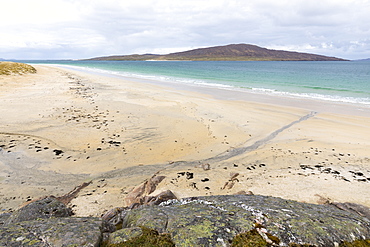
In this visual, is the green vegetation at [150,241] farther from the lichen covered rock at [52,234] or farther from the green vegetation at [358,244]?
the green vegetation at [358,244]

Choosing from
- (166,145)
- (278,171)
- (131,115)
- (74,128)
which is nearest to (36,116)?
(74,128)

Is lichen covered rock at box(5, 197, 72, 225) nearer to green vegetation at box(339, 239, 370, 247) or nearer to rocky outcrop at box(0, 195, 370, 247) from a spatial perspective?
rocky outcrop at box(0, 195, 370, 247)

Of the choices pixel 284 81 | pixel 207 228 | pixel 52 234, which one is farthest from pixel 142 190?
pixel 284 81

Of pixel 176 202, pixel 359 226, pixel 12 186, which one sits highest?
pixel 359 226

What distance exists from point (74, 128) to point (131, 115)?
388cm

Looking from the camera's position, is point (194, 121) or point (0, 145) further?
point (194, 121)

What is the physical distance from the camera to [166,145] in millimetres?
10234

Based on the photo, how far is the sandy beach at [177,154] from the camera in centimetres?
673

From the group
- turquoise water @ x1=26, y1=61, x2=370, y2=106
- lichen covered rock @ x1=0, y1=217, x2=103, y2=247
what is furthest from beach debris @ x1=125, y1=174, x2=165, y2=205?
turquoise water @ x1=26, y1=61, x2=370, y2=106

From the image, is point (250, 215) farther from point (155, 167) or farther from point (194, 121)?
point (194, 121)

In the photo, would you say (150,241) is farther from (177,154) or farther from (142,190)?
(177,154)

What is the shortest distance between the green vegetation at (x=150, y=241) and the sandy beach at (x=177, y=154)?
330cm

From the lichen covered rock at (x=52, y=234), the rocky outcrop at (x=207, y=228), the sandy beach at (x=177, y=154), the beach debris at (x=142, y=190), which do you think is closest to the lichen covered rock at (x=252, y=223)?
the rocky outcrop at (x=207, y=228)

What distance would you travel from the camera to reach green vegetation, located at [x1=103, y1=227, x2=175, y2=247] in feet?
9.04
